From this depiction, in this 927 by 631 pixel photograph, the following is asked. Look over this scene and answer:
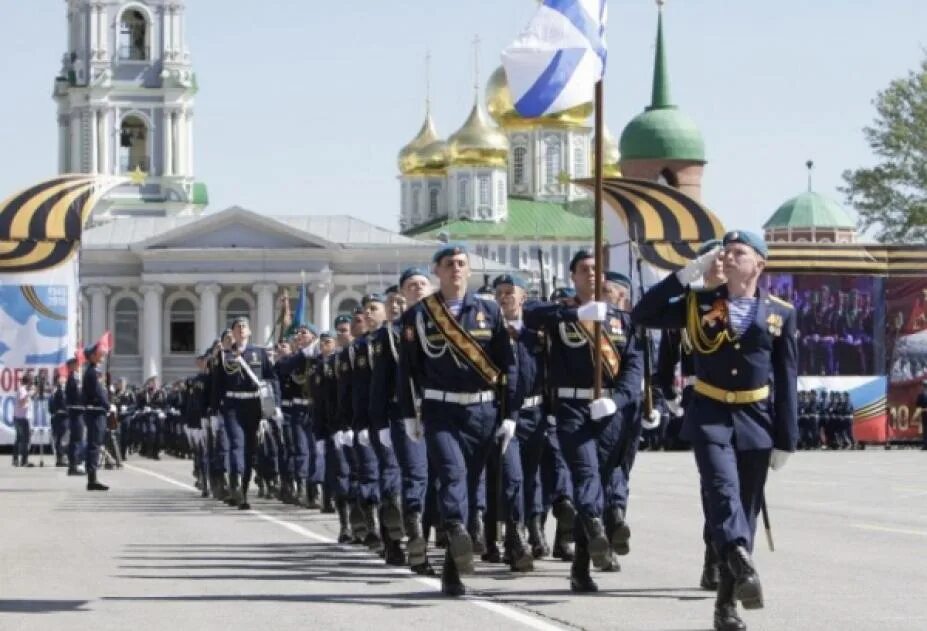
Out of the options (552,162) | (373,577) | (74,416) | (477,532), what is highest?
(552,162)

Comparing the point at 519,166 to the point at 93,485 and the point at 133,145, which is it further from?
the point at 93,485

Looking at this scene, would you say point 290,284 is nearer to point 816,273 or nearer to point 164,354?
point 164,354

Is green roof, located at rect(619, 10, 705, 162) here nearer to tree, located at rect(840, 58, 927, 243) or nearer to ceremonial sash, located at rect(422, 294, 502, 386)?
tree, located at rect(840, 58, 927, 243)

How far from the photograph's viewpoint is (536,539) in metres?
15.5

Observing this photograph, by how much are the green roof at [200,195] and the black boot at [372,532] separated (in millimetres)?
111462

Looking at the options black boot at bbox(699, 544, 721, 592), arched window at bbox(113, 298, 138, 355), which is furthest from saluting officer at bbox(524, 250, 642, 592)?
arched window at bbox(113, 298, 138, 355)

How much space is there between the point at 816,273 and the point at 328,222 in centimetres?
6789

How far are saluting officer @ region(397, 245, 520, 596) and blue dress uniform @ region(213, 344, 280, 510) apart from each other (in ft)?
32.9

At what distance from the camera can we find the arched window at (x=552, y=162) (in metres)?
151

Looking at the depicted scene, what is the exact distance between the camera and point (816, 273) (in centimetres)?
5091

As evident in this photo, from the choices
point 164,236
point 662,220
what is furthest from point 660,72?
point 662,220

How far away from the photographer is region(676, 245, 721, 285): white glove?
11.5 m

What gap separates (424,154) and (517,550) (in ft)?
452

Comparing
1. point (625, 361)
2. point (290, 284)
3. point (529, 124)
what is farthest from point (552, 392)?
point (529, 124)
